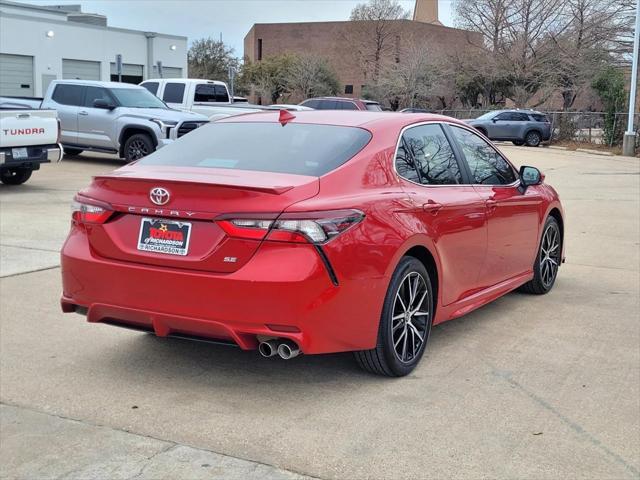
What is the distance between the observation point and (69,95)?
1977 centimetres

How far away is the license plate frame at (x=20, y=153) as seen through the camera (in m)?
13.4

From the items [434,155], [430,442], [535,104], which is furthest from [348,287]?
[535,104]

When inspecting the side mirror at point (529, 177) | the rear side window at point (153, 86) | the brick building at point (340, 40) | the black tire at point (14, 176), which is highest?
the brick building at point (340, 40)

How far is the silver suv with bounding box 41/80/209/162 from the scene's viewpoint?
715 inches

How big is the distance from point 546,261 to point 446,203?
235 cm

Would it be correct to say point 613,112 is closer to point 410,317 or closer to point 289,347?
point 410,317

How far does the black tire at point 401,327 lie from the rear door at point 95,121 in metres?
14.8

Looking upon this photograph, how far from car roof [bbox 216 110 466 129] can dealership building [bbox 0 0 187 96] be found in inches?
1283

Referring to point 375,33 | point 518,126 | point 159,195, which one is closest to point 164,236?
point 159,195

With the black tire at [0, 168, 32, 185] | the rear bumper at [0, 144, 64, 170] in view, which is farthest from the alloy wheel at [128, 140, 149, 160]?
the rear bumper at [0, 144, 64, 170]

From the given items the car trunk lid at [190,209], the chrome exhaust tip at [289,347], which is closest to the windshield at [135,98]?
the car trunk lid at [190,209]

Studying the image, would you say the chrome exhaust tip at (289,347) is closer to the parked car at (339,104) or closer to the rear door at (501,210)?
the rear door at (501,210)

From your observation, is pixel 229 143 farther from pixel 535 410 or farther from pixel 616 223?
pixel 616 223

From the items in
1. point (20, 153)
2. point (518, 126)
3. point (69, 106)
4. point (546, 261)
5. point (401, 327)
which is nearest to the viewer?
point (401, 327)
